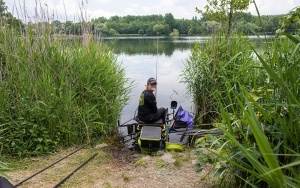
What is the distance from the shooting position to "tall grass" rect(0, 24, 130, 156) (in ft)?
15.3

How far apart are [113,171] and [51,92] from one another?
5.63 ft

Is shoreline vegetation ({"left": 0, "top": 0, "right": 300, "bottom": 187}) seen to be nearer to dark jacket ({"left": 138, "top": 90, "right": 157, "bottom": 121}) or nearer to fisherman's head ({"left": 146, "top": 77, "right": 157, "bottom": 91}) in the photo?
dark jacket ({"left": 138, "top": 90, "right": 157, "bottom": 121})

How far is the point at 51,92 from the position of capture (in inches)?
196

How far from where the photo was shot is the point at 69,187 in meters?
3.54

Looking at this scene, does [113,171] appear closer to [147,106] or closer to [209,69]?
[147,106]

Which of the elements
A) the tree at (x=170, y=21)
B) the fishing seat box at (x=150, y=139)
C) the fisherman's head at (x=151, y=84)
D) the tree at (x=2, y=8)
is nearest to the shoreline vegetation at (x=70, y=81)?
the tree at (x=2, y=8)

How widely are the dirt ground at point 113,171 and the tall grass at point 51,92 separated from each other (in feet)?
1.26

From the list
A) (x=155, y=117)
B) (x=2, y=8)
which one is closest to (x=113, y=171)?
(x=155, y=117)

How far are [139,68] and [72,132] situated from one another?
1452 cm

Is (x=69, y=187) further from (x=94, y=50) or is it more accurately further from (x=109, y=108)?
(x=94, y=50)

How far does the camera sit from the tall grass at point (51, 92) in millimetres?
4672

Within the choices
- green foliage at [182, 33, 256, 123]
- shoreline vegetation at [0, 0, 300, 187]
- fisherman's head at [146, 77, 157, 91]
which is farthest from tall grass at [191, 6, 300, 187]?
green foliage at [182, 33, 256, 123]

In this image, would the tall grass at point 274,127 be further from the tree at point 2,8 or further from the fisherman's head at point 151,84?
the tree at point 2,8

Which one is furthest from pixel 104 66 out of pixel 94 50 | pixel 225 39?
pixel 225 39
